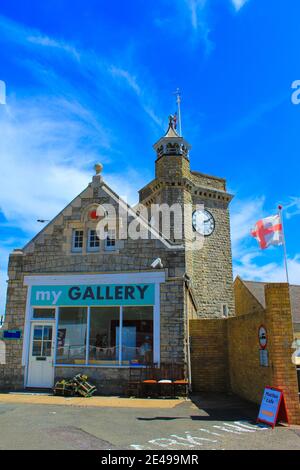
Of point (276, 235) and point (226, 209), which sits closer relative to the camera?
point (276, 235)

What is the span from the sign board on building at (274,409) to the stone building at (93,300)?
13.2 feet

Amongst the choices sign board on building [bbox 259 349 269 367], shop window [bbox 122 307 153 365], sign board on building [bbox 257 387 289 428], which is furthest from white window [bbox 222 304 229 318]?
sign board on building [bbox 257 387 289 428]

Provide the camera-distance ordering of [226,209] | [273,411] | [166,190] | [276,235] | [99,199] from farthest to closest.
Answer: [226,209] → [166,190] → [99,199] → [276,235] → [273,411]

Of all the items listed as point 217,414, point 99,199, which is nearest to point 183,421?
point 217,414

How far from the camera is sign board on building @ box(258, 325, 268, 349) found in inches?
385

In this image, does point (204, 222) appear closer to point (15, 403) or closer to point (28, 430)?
point (15, 403)

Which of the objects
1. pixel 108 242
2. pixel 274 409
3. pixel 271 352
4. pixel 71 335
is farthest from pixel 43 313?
pixel 274 409

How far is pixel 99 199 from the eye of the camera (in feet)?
47.8

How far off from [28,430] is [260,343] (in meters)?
5.79

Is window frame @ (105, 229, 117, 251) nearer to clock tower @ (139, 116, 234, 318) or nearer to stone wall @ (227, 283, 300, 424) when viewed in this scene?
stone wall @ (227, 283, 300, 424)

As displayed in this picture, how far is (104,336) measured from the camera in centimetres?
1322

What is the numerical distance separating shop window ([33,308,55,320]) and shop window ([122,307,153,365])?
2.60 meters

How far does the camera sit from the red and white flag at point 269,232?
10.9 metres

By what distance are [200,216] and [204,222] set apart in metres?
0.51
